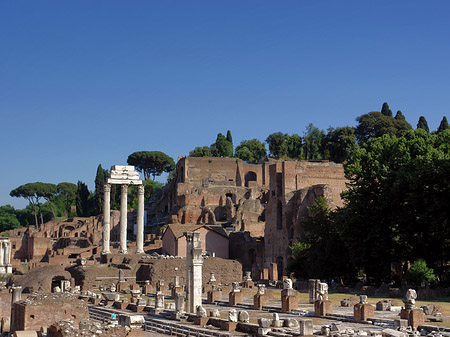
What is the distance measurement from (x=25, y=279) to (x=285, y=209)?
96.3 ft

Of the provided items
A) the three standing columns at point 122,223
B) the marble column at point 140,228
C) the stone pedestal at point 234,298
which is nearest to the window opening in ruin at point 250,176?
the marble column at point 140,228

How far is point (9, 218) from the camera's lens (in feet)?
339

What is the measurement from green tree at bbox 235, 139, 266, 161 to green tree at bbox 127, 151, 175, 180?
1237 cm

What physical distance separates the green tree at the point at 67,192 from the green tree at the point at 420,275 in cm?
7962

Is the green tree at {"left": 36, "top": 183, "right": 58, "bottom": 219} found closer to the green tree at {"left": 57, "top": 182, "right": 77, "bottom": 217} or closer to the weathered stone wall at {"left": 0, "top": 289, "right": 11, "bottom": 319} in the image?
the green tree at {"left": 57, "top": 182, "right": 77, "bottom": 217}

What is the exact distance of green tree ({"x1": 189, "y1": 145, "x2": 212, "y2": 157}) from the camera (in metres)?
103

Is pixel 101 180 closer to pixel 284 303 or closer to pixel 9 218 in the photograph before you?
pixel 9 218

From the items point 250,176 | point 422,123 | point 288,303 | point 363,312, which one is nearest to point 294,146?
point 250,176

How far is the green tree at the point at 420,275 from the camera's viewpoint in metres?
31.5

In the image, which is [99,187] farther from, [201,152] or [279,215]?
[279,215]

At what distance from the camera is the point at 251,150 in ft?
343

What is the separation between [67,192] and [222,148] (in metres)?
26.3

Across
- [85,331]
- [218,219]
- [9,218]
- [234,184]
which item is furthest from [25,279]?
[9,218]

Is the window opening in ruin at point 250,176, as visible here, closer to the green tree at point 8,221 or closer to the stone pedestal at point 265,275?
the green tree at point 8,221
